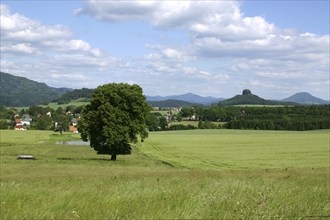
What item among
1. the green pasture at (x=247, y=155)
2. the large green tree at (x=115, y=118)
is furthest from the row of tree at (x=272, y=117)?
the large green tree at (x=115, y=118)

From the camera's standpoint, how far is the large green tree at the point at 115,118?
51281 mm

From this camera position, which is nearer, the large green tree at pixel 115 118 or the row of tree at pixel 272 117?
the large green tree at pixel 115 118

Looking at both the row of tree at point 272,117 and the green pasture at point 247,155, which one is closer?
the green pasture at point 247,155

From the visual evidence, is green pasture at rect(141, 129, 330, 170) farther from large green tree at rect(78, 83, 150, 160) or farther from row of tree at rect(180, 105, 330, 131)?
row of tree at rect(180, 105, 330, 131)

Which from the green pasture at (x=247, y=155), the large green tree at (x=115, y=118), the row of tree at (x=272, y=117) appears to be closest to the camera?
the green pasture at (x=247, y=155)

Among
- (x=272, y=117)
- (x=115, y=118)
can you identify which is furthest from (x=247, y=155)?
(x=272, y=117)

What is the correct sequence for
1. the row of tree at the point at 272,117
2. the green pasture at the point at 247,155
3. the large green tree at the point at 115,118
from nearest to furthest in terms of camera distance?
1. the green pasture at the point at 247,155
2. the large green tree at the point at 115,118
3. the row of tree at the point at 272,117

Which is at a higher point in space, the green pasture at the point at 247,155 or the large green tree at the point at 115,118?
the large green tree at the point at 115,118

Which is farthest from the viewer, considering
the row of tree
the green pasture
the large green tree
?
the row of tree

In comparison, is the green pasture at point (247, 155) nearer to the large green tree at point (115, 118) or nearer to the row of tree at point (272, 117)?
the large green tree at point (115, 118)

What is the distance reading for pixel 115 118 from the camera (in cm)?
5125

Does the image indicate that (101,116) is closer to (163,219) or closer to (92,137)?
(92,137)

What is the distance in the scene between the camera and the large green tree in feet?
168

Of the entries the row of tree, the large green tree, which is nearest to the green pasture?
the large green tree
